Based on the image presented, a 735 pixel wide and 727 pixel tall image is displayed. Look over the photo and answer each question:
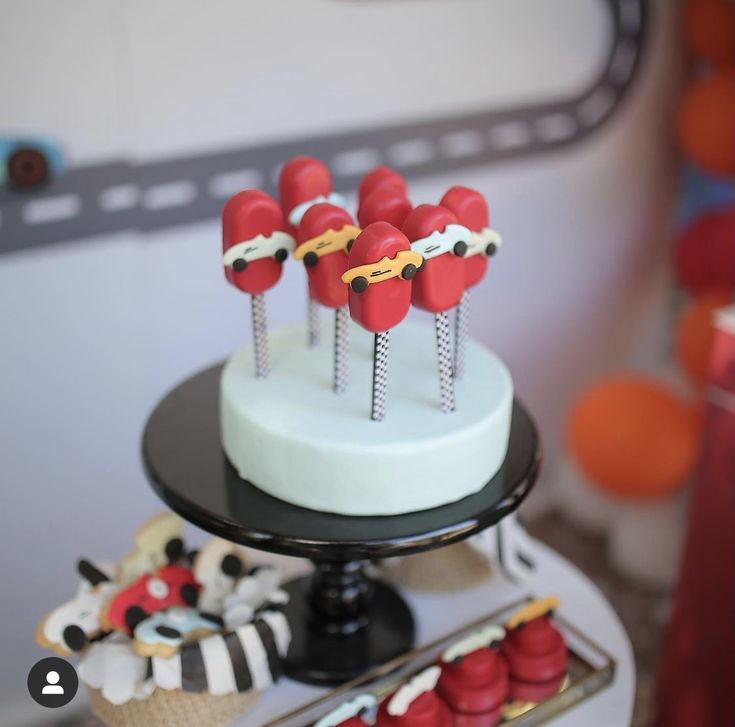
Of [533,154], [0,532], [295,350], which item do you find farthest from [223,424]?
[533,154]

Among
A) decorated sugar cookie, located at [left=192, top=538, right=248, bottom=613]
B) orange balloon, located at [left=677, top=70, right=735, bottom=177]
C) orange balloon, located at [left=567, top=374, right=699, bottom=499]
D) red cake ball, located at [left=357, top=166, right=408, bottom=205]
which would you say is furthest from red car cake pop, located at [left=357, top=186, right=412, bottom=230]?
orange balloon, located at [left=677, top=70, right=735, bottom=177]

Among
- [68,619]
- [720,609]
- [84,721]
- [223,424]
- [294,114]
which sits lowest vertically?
[84,721]

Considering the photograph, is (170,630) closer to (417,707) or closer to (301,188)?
(417,707)

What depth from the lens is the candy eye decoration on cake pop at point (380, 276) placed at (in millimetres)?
913

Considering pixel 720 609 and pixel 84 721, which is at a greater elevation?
pixel 720 609

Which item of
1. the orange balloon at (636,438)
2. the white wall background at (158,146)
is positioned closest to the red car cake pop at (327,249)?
the white wall background at (158,146)

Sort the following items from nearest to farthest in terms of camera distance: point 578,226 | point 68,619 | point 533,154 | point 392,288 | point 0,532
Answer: point 392,288 < point 68,619 < point 0,532 < point 533,154 < point 578,226

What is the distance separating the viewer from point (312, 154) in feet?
5.65

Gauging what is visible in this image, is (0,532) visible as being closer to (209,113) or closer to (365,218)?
(209,113)

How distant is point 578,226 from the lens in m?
2.20

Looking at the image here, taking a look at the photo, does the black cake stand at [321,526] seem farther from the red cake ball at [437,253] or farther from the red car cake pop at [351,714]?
the red cake ball at [437,253]

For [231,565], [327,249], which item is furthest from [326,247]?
[231,565]

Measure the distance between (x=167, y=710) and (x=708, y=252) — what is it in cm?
155

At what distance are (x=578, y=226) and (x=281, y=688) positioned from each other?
1387 millimetres
